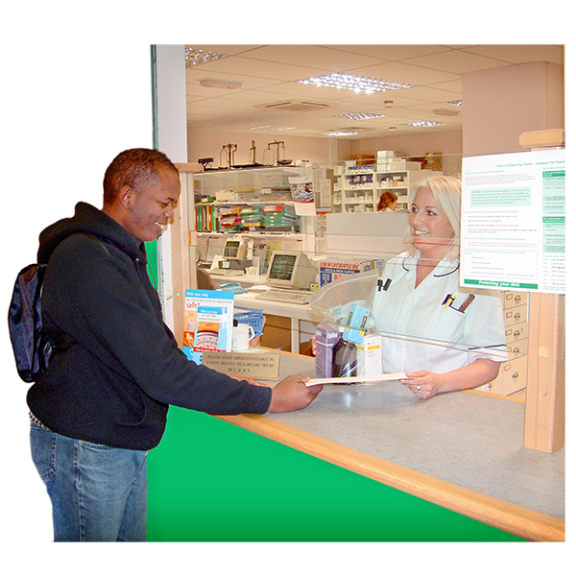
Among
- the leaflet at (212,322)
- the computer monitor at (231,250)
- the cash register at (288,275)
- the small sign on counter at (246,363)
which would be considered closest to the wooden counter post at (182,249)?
the leaflet at (212,322)

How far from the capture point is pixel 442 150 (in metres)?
13.3

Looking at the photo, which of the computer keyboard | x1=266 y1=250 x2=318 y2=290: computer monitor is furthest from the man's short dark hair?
x1=266 y1=250 x2=318 y2=290: computer monitor

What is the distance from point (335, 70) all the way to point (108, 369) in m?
5.82

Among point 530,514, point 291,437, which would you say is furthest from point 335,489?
point 530,514

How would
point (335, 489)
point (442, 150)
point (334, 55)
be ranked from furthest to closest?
point (442, 150) → point (334, 55) → point (335, 489)

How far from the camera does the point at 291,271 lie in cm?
479

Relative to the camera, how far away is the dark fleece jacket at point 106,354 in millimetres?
1474

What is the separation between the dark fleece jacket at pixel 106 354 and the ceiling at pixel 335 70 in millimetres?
4509

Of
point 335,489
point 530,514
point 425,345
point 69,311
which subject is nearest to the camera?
point 530,514

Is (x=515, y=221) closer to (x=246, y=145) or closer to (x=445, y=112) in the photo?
(x=445, y=112)

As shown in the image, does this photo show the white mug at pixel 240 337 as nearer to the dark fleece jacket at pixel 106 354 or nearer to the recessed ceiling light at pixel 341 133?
the dark fleece jacket at pixel 106 354

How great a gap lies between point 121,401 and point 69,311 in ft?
0.93

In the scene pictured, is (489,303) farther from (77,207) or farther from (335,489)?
(77,207)

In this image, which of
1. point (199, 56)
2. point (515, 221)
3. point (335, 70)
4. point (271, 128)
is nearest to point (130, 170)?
point (515, 221)
